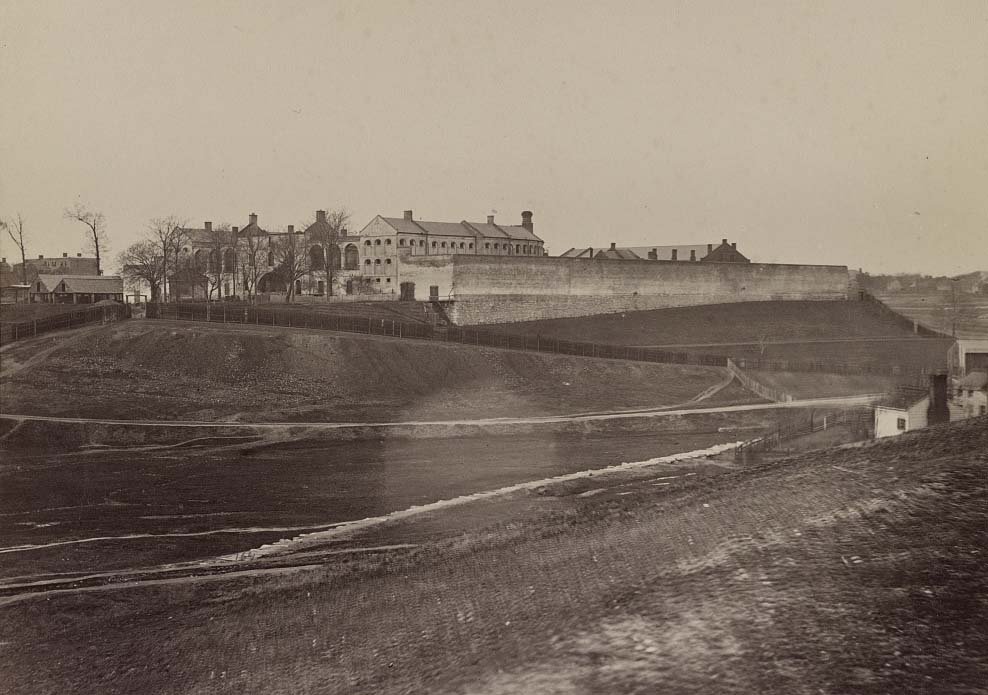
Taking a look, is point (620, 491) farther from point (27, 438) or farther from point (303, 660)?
point (27, 438)

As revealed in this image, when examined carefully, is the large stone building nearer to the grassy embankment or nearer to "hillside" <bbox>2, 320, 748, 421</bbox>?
the grassy embankment

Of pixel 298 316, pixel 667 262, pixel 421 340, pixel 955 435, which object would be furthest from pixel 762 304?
pixel 955 435

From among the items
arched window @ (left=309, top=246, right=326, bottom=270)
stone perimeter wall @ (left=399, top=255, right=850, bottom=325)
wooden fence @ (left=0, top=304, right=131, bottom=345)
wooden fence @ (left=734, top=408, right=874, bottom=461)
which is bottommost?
wooden fence @ (left=734, top=408, right=874, bottom=461)

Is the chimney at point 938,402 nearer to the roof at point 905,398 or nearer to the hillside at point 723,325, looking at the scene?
the roof at point 905,398

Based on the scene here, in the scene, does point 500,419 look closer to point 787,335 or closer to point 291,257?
point 787,335

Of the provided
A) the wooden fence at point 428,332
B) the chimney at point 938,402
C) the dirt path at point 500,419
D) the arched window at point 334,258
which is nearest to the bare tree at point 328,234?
the arched window at point 334,258

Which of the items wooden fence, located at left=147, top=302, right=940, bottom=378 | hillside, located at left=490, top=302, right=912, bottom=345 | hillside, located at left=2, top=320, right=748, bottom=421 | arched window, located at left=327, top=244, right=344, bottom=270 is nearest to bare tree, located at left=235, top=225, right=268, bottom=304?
arched window, located at left=327, top=244, right=344, bottom=270
